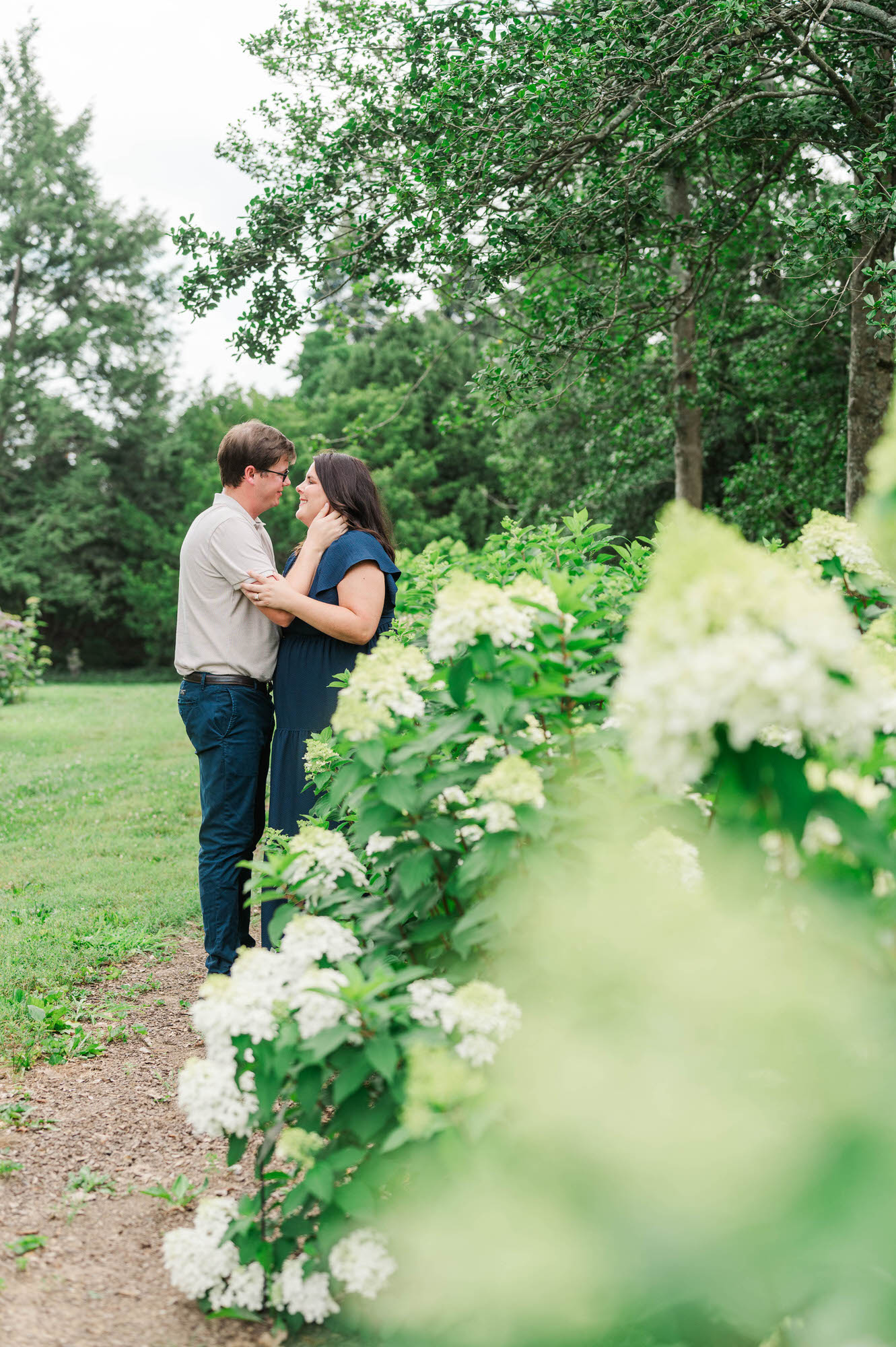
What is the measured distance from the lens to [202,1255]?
2090 mm

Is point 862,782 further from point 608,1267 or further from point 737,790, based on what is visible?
point 608,1267

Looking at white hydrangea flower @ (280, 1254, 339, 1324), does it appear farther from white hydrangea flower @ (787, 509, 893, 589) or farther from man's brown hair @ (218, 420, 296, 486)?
man's brown hair @ (218, 420, 296, 486)

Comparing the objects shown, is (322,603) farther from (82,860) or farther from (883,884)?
(82,860)

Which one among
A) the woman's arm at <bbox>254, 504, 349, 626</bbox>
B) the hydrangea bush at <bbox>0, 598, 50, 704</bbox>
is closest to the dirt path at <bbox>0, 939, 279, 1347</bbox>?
the woman's arm at <bbox>254, 504, 349, 626</bbox>

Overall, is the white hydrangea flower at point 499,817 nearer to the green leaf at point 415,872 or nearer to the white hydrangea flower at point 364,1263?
the green leaf at point 415,872

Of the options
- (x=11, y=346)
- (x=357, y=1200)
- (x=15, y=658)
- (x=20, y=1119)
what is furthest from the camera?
(x=11, y=346)

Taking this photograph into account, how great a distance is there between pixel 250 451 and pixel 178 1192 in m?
2.56

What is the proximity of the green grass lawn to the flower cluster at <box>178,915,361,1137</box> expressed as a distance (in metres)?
2.13

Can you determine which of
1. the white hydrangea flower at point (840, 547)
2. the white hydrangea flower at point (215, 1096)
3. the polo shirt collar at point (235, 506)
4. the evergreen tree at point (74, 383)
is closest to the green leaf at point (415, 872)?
the white hydrangea flower at point (215, 1096)

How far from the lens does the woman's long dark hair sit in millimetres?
3820

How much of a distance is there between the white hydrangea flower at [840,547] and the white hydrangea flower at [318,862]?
125 centimetres

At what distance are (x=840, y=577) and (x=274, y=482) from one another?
236 centimetres

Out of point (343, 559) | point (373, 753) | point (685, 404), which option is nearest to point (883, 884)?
point (373, 753)

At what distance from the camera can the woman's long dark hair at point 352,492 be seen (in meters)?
3.82
